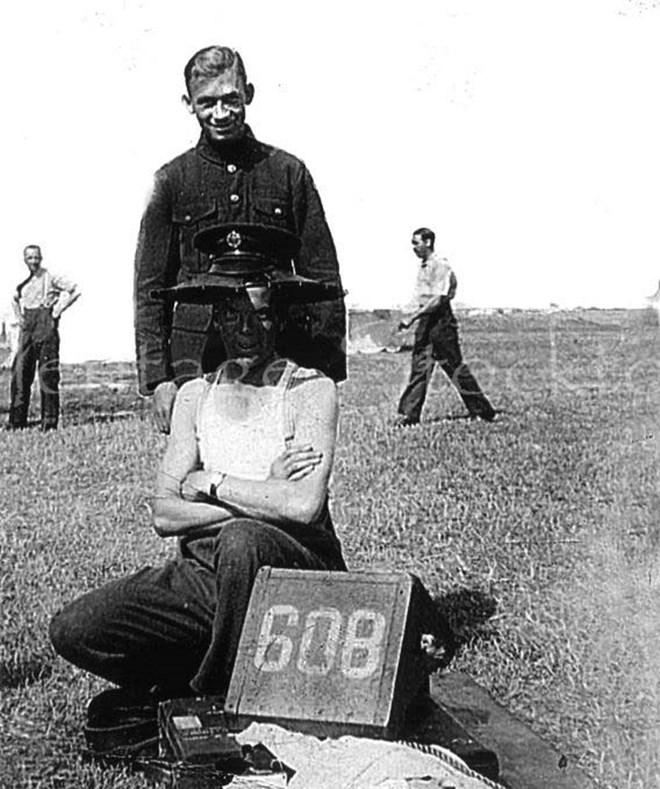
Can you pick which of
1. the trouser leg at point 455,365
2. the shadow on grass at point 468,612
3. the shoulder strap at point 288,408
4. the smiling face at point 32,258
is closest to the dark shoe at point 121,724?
the shoulder strap at point 288,408

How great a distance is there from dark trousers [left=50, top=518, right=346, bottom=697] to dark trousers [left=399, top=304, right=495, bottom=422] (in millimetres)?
3447

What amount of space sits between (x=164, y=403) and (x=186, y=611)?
22.9 inches

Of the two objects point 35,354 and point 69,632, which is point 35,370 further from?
point 69,632

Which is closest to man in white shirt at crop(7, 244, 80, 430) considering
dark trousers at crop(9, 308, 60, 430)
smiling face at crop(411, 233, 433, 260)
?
dark trousers at crop(9, 308, 60, 430)

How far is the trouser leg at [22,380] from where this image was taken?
7.57m

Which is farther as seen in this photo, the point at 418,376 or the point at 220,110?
the point at 418,376

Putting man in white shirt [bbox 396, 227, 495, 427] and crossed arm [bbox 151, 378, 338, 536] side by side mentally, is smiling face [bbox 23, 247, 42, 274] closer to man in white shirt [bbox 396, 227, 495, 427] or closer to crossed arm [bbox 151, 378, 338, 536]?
man in white shirt [bbox 396, 227, 495, 427]

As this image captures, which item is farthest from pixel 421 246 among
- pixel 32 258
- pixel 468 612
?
pixel 32 258

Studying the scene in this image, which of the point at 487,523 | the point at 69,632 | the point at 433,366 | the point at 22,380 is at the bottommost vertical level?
the point at 487,523

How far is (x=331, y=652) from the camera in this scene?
3121mm

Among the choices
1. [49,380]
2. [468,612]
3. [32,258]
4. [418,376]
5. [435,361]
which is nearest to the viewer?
[468,612]

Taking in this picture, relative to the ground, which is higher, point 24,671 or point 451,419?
point 451,419

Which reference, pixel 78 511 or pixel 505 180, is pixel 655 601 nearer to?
pixel 505 180

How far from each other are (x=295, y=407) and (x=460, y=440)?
10.5 feet
